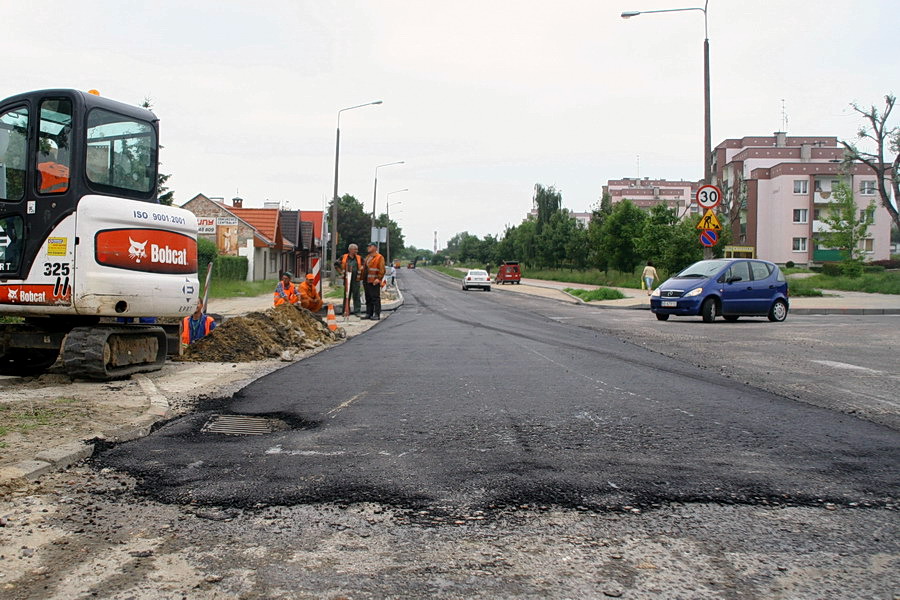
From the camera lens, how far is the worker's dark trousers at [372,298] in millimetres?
20391

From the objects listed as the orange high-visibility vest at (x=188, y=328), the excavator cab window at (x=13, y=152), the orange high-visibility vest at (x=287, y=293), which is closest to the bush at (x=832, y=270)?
the orange high-visibility vest at (x=287, y=293)

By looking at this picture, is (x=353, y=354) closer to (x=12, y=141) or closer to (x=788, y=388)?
(x=12, y=141)

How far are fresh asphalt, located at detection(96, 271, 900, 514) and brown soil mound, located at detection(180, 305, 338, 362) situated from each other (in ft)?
7.26

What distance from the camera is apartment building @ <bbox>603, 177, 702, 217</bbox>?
13862cm

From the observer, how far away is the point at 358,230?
4067 inches

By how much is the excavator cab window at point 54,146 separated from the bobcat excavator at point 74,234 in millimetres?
10

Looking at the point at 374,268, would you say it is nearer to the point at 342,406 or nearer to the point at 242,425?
the point at 342,406

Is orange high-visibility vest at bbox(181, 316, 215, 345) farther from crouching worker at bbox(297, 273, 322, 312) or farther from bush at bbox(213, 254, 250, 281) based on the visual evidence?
bush at bbox(213, 254, 250, 281)

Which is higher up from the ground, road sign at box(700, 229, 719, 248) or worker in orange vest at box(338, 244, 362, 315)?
road sign at box(700, 229, 719, 248)

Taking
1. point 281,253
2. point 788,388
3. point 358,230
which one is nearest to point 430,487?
point 788,388

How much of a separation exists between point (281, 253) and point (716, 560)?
60.0m

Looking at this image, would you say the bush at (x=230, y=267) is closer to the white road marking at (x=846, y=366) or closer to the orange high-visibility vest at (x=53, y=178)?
the orange high-visibility vest at (x=53, y=178)

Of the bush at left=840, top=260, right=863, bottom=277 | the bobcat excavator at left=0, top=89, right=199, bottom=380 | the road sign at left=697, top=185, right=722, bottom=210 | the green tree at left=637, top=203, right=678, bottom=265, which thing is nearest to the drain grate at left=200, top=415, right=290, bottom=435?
the bobcat excavator at left=0, top=89, right=199, bottom=380

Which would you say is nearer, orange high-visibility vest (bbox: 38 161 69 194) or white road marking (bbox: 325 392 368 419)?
white road marking (bbox: 325 392 368 419)
